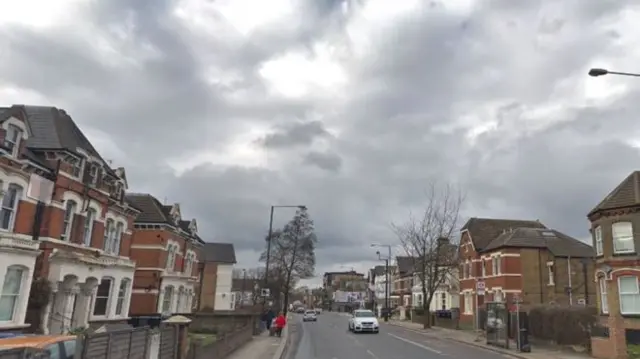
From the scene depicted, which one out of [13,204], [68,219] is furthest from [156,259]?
[13,204]

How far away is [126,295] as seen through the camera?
33.0 meters

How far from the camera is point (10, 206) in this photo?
2220 centimetres

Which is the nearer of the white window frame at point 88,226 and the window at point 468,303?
the white window frame at point 88,226

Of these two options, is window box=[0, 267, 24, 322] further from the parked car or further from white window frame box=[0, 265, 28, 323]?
the parked car

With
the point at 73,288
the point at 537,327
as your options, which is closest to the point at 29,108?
the point at 73,288

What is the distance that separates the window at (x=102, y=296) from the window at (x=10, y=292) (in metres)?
8.83

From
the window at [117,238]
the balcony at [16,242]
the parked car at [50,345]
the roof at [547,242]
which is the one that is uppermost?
the roof at [547,242]

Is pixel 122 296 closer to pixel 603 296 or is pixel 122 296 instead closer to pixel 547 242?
pixel 603 296

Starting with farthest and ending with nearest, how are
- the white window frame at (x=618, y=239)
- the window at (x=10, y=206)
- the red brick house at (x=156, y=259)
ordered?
the red brick house at (x=156, y=259), the white window frame at (x=618, y=239), the window at (x=10, y=206)

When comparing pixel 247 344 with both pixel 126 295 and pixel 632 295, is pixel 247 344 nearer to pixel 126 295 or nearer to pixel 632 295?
pixel 126 295

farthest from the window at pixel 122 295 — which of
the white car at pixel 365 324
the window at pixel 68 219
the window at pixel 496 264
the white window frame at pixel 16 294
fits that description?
the window at pixel 496 264

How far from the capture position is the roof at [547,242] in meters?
51.1

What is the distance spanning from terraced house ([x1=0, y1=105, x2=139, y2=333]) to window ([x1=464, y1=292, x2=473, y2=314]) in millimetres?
38547

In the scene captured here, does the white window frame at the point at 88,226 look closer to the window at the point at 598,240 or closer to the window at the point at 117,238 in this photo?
the window at the point at 117,238
